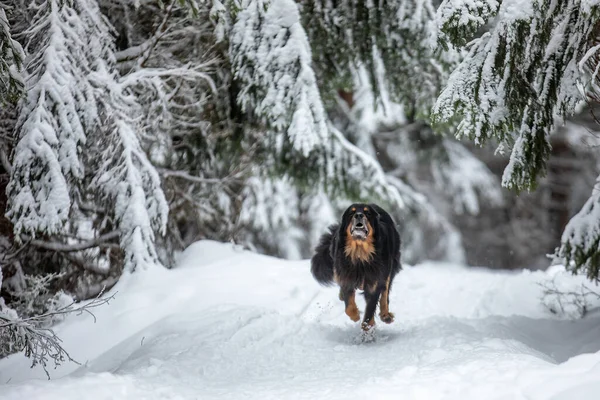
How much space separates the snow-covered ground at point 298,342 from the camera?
13.2 feet

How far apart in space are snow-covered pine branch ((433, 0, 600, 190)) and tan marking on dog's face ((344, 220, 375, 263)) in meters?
1.50

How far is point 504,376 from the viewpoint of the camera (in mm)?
3947

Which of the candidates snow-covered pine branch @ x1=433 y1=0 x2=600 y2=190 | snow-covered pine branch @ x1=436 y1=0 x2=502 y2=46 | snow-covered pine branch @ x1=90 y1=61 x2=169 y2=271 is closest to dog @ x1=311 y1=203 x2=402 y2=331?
snow-covered pine branch @ x1=433 y1=0 x2=600 y2=190

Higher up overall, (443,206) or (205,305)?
(205,305)

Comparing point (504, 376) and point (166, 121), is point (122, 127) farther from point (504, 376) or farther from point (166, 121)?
point (504, 376)

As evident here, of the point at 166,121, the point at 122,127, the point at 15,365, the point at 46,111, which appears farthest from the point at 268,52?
the point at 15,365

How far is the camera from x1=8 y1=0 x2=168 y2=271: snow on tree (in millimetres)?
5391

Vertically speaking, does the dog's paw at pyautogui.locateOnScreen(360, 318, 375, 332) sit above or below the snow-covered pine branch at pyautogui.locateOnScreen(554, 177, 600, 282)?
below

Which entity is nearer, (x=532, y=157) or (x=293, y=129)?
(x=532, y=157)

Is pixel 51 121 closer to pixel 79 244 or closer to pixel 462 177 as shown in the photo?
pixel 79 244

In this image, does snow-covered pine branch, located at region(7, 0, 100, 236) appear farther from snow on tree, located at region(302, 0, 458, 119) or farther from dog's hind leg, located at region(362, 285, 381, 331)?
snow on tree, located at region(302, 0, 458, 119)

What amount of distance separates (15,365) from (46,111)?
2.26m

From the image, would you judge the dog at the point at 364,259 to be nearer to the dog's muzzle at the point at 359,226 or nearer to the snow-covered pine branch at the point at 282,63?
the dog's muzzle at the point at 359,226

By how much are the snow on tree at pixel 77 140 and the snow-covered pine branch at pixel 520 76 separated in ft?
10.5
